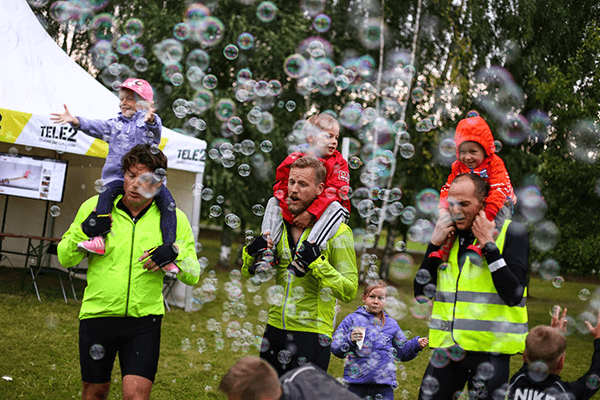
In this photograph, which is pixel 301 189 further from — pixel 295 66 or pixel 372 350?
pixel 295 66

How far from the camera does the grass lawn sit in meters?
4.70

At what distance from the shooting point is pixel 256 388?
1.82m

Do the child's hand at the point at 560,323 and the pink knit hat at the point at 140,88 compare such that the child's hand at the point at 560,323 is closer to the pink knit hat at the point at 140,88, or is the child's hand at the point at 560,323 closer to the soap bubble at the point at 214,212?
the soap bubble at the point at 214,212

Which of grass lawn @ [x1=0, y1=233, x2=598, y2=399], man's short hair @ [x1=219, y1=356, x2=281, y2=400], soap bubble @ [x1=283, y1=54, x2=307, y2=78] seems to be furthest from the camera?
soap bubble @ [x1=283, y1=54, x2=307, y2=78]

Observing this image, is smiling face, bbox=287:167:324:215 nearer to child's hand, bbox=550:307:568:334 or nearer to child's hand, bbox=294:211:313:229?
child's hand, bbox=294:211:313:229

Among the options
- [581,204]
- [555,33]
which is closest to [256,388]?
[581,204]

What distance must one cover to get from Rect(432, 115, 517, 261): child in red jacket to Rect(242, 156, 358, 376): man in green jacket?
2.13 ft

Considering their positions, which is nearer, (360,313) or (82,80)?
(360,313)

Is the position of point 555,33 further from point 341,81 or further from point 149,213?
point 149,213

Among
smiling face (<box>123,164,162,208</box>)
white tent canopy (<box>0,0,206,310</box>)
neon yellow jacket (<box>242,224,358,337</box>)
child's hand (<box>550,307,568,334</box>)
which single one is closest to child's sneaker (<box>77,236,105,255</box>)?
smiling face (<box>123,164,162,208</box>)

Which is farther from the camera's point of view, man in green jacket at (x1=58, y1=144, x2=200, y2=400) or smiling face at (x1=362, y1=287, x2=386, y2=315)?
smiling face at (x1=362, y1=287, x2=386, y2=315)

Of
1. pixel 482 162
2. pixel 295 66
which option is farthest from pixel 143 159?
pixel 295 66

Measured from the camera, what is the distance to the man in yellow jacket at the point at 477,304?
2.47m

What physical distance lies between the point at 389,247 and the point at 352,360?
1480 cm
